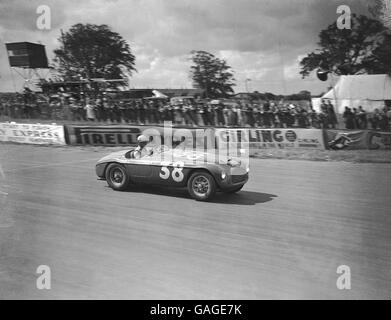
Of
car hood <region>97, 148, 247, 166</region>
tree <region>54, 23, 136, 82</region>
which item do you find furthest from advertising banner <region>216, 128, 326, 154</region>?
tree <region>54, 23, 136, 82</region>

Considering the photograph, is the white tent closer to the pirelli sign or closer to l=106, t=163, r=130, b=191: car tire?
the pirelli sign

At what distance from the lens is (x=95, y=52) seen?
4727 mm

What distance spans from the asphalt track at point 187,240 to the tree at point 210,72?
64.3 inches

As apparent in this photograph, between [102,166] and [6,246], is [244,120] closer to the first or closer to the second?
[102,166]

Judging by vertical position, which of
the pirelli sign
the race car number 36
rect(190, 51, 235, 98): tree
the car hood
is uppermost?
rect(190, 51, 235, 98): tree

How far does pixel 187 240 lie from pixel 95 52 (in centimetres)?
255

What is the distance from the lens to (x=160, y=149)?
18.6ft

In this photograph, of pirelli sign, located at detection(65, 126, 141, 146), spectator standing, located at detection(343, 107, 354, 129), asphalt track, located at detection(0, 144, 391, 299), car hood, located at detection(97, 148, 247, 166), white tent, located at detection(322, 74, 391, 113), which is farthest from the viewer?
spectator standing, located at detection(343, 107, 354, 129)

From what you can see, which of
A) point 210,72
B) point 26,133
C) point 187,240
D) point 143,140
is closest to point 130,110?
point 143,140

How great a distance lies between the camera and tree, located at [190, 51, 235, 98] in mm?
4586

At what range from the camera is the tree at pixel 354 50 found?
15.0 feet

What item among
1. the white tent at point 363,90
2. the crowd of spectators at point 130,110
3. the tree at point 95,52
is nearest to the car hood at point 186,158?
the crowd of spectators at point 130,110

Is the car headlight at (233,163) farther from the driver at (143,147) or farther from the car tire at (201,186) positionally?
the driver at (143,147)

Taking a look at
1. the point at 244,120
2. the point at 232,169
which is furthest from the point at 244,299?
the point at 244,120
